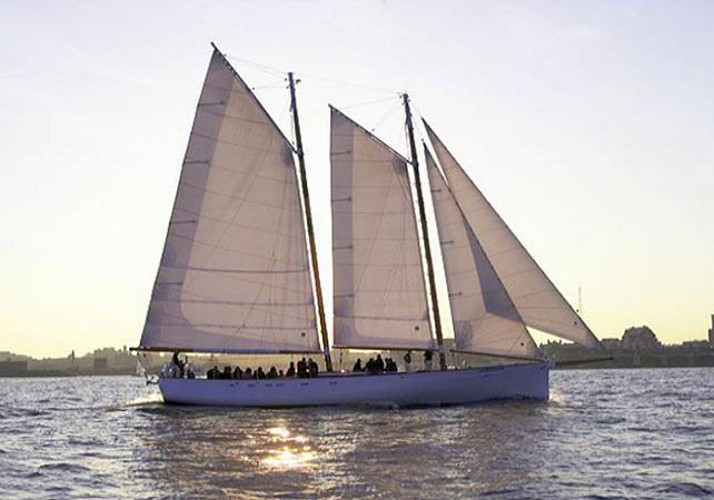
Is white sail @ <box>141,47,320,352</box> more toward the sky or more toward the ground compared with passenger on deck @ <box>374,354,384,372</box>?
more toward the sky

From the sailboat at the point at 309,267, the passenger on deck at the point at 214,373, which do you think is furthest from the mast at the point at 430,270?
the passenger on deck at the point at 214,373

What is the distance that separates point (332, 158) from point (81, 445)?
998 inches

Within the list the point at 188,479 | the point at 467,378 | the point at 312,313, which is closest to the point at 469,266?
the point at 467,378

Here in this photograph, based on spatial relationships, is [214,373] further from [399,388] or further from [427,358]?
[427,358]

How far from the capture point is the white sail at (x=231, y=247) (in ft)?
206

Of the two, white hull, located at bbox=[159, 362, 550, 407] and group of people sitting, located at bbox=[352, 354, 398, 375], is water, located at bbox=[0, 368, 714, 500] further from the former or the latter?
group of people sitting, located at bbox=[352, 354, 398, 375]

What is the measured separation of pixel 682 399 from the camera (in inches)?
3066

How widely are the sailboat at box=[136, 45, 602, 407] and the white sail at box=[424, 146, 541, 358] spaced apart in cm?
8

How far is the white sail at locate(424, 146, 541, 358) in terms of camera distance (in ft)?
195

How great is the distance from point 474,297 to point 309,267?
10682mm

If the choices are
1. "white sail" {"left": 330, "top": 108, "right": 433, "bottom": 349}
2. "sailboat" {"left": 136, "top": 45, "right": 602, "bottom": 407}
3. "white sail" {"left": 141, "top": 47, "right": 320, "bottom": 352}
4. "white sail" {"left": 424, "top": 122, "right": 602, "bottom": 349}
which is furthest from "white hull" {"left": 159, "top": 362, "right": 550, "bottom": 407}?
"white sail" {"left": 424, "top": 122, "right": 602, "bottom": 349}

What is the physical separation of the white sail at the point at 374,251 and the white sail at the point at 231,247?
9.84ft

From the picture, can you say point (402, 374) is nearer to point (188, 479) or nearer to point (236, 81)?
point (236, 81)

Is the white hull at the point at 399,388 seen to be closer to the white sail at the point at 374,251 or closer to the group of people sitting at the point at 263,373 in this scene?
the group of people sitting at the point at 263,373
